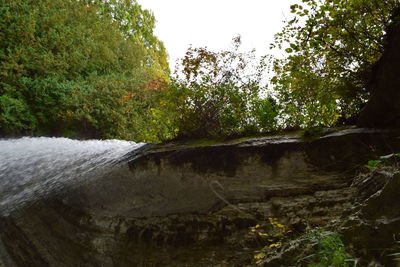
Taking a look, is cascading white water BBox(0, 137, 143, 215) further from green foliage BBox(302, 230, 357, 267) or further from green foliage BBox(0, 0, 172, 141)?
green foliage BBox(0, 0, 172, 141)

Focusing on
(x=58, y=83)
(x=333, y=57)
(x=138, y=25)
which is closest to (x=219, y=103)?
(x=333, y=57)

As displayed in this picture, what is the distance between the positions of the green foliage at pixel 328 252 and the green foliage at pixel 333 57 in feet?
6.87

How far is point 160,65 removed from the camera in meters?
15.8

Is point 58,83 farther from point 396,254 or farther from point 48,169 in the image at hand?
Result: point 396,254

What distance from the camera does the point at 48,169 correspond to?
5.29 metres

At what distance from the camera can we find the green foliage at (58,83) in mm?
10086

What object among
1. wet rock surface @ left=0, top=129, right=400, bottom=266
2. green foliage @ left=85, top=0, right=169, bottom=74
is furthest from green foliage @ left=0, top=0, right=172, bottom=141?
wet rock surface @ left=0, top=129, right=400, bottom=266

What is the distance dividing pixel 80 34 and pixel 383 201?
1227cm

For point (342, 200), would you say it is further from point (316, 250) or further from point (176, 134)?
point (176, 134)

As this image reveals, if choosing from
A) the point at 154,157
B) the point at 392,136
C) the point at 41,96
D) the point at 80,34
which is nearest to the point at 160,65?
the point at 80,34

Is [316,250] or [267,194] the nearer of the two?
[316,250]

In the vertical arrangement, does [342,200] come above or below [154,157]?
below

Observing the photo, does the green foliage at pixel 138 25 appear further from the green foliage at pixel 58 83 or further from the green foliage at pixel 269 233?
the green foliage at pixel 269 233

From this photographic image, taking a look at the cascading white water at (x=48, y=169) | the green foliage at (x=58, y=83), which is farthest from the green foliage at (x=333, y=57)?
the green foliage at (x=58, y=83)
